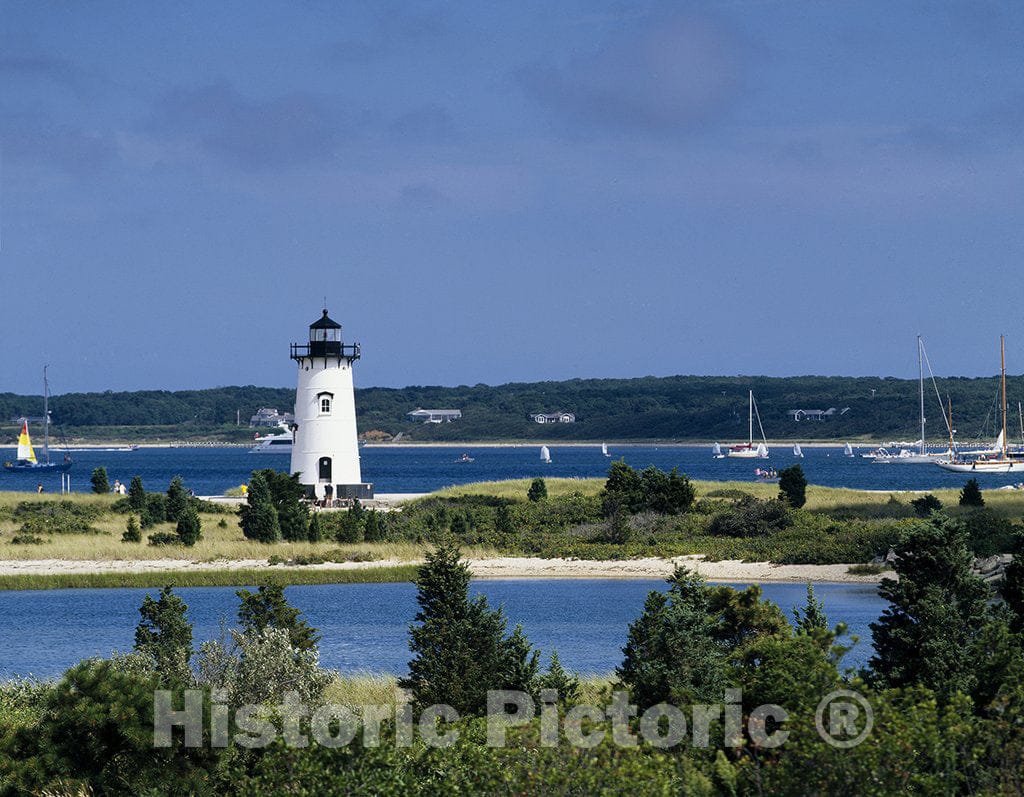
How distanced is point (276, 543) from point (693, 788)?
35380 millimetres

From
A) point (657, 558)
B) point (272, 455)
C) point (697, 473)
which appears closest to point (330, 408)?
point (657, 558)

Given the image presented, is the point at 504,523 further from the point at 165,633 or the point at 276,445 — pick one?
the point at 276,445

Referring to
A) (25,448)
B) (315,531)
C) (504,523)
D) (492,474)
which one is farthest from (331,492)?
(25,448)

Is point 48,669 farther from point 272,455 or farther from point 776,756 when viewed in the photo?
point 272,455

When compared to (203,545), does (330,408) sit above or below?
above

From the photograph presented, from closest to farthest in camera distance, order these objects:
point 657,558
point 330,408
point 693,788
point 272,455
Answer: point 693,788 < point 657,558 < point 330,408 < point 272,455

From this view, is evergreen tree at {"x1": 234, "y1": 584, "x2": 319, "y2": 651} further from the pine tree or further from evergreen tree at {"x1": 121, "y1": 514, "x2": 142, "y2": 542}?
the pine tree

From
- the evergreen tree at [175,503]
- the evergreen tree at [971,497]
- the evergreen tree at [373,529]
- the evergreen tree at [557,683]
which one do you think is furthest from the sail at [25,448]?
the evergreen tree at [557,683]

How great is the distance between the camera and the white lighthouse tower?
57.8 m

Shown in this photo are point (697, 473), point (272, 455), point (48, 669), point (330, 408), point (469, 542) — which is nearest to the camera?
point (48, 669)

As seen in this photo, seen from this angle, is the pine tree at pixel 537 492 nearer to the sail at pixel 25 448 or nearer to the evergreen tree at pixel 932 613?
the evergreen tree at pixel 932 613

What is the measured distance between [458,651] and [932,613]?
18.2 feet

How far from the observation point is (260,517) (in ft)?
153

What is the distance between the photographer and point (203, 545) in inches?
1795
